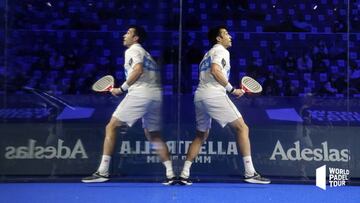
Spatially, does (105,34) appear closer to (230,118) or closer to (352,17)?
(230,118)

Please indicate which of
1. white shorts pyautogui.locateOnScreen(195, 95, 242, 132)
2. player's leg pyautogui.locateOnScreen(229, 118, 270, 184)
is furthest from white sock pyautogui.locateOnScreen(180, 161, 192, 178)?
player's leg pyautogui.locateOnScreen(229, 118, 270, 184)

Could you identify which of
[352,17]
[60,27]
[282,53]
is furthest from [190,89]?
[352,17]

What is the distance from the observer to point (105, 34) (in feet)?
19.6

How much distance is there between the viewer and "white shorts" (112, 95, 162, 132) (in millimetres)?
5988

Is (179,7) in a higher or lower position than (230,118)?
higher

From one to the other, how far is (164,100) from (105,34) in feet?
3.41

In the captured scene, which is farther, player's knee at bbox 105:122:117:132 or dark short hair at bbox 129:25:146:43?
player's knee at bbox 105:122:117:132

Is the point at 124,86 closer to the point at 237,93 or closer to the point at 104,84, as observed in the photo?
the point at 104,84

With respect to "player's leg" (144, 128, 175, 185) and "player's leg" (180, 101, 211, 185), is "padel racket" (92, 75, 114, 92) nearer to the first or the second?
"player's leg" (144, 128, 175, 185)

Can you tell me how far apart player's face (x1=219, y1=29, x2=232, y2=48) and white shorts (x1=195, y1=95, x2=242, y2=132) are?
2.01 feet

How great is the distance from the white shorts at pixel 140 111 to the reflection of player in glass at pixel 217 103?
486 millimetres

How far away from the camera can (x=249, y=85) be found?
598 centimetres

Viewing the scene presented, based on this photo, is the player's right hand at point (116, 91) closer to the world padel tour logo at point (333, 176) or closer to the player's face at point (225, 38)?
the player's face at point (225, 38)

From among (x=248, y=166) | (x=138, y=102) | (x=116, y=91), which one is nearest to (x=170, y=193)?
(x=248, y=166)
